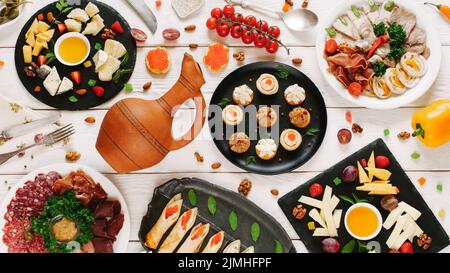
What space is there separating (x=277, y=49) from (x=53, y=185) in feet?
3.49

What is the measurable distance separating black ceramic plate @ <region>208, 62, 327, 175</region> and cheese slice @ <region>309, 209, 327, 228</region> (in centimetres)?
20

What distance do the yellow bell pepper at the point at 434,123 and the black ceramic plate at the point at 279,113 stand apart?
0.38 metres

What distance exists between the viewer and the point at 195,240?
234 cm

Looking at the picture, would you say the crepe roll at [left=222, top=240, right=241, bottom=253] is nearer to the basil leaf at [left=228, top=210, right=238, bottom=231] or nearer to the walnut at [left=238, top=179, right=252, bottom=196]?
the basil leaf at [left=228, top=210, right=238, bottom=231]

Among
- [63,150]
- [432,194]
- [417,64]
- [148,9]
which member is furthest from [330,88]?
[63,150]

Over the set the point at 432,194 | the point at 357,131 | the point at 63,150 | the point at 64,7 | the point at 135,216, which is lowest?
the point at 135,216

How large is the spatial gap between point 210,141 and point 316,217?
535 millimetres

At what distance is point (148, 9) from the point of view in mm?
2443

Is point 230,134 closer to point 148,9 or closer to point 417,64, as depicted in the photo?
point 148,9

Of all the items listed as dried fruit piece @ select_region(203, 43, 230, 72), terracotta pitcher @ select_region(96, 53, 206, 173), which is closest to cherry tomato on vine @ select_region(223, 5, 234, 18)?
dried fruit piece @ select_region(203, 43, 230, 72)

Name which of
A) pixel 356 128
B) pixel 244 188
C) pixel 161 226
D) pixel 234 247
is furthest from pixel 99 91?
pixel 356 128

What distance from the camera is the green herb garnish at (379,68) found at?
2.38 meters

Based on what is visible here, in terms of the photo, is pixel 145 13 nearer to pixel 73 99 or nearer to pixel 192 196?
pixel 73 99

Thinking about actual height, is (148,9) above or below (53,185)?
above
